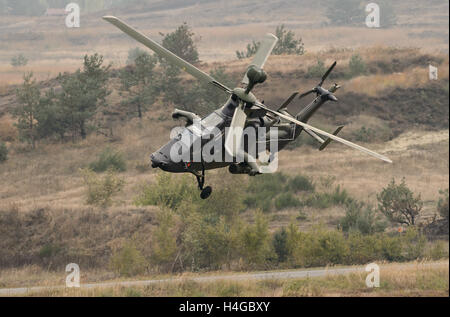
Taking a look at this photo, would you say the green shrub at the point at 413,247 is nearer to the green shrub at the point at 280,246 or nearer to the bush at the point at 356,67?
the green shrub at the point at 280,246

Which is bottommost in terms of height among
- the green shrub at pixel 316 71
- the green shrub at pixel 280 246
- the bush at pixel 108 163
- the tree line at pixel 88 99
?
the green shrub at pixel 280 246

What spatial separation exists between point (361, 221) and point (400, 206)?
4464mm

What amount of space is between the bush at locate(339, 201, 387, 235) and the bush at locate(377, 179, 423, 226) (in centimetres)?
124

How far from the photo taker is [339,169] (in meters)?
73.0

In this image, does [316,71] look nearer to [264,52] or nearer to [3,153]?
A: [3,153]

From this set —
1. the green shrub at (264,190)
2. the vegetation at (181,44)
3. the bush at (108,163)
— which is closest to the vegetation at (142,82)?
the vegetation at (181,44)

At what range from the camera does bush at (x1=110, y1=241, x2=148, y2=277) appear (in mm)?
47406

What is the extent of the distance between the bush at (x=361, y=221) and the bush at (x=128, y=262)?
18416mm

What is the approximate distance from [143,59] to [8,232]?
116ft

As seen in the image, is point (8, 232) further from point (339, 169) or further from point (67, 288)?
point (339, 169)

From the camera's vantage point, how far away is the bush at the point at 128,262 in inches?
1866

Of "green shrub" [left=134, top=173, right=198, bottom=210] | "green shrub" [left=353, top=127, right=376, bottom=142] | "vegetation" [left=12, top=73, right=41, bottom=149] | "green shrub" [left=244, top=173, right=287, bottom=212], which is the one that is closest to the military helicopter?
"green shrub" [left=134, top=173, right=198, bottom=210]

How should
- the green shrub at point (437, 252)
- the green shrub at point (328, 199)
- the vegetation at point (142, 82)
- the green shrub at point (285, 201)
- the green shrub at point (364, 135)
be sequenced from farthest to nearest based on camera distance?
the green shrub at point (364, 135), the vegetation at point (142, 82), the green shrub at point (285, 201), the green shrub at point (328, 199), the green shrub at point (437, 252)

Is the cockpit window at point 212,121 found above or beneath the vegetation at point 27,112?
above
